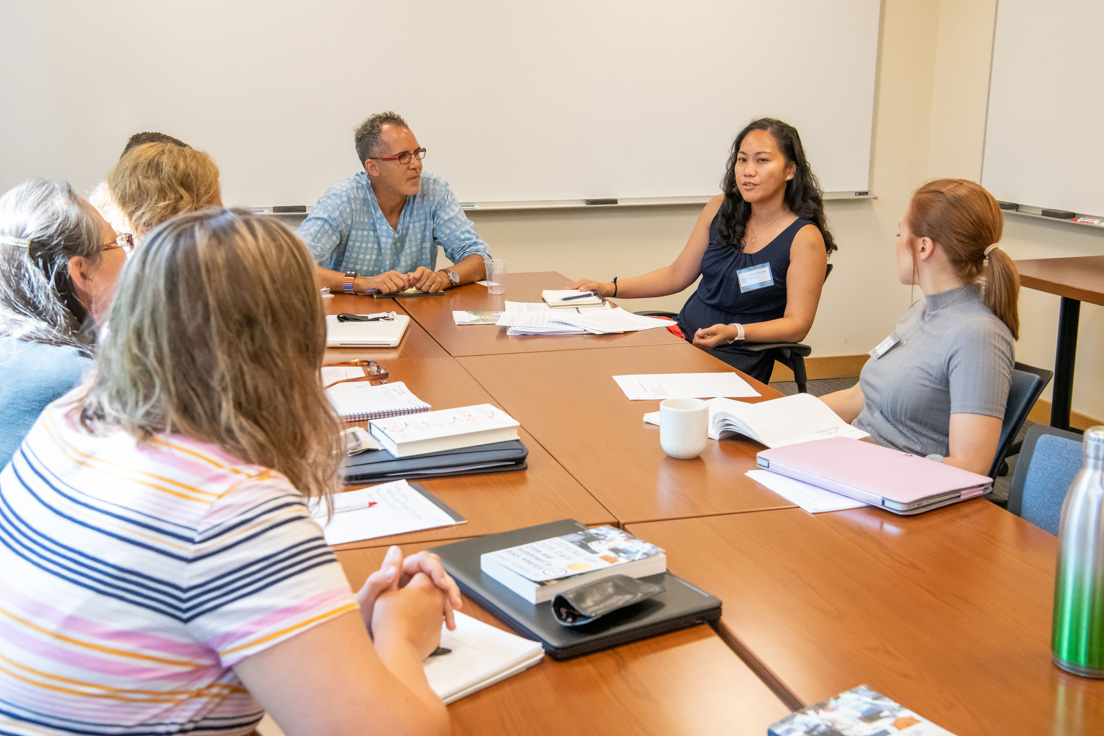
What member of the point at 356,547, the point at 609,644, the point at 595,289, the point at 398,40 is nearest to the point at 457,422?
the point at 356,547

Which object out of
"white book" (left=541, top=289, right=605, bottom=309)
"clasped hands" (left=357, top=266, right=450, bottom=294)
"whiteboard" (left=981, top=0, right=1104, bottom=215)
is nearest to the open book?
"white book" (left=541, top=289, right=605, bottom=309)

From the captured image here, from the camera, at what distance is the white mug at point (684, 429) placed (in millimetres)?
1691

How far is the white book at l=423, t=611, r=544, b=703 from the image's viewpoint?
1.01 m

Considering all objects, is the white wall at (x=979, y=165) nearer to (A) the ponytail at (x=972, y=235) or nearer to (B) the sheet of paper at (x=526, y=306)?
(A) the ponytail at (x=972, y=235)

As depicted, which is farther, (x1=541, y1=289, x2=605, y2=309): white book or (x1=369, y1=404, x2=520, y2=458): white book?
(x1=541, y1=289, x2=605, y2=309): white book

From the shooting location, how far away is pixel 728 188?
332cm

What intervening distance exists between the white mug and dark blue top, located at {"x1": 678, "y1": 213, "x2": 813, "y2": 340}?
1.56m

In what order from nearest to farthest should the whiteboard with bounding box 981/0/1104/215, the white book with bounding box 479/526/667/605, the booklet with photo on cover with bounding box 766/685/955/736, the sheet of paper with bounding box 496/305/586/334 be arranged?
the booklet with photo on cover with bounding box 766/685/955/736 < the white book with bounding box 479/526/667/605 < the sheet of paper with bounding box 496/305/586/334 < the whiteboard with bounding box 981/0/1104/215

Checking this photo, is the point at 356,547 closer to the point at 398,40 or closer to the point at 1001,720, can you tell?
the point at 1001,720

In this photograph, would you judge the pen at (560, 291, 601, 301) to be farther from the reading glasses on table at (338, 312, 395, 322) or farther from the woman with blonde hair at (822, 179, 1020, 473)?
the woman with blonde hair at (822, 179, 1020, 473)

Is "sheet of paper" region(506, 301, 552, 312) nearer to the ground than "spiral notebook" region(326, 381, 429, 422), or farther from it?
farther from it

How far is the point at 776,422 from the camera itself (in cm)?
187

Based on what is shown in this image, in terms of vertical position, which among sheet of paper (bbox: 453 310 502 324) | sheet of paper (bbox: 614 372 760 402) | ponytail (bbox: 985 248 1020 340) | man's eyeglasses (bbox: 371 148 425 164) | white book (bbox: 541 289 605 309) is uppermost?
man's eyeglasses (bbox: 371 148 425 164)

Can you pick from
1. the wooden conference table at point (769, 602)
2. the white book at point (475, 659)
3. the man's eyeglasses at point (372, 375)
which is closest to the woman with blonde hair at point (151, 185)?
the man's eyeglasses at point (372, 375)
